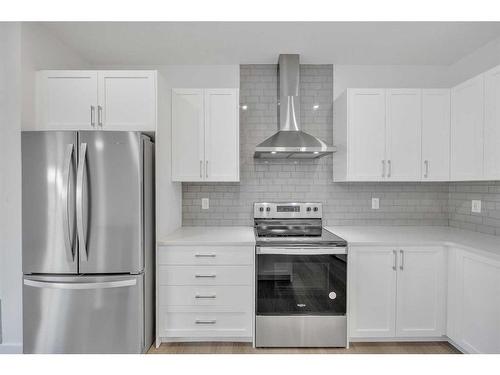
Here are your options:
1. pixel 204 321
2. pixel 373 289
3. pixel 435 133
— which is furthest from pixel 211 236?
pixel 435 133

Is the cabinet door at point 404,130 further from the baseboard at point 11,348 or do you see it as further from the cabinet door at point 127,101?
the baseboard at point 11,348

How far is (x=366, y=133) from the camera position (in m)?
2.65

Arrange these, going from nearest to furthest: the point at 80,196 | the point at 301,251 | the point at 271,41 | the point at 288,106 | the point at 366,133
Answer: the point at 80,196, the point at 301,251, the point at 271,41, the point at 366,133, the point at 288,106

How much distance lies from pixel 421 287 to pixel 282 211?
1.33m

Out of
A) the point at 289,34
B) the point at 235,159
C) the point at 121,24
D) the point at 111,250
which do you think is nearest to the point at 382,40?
the point at 289,34

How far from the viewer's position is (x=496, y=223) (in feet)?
8.05

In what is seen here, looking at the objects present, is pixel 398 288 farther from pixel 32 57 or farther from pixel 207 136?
pixel 32 57

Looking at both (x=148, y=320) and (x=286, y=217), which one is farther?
(x=286, y=217)

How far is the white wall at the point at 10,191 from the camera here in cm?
210

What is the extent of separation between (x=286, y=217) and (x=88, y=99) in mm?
2022

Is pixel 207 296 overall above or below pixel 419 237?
below

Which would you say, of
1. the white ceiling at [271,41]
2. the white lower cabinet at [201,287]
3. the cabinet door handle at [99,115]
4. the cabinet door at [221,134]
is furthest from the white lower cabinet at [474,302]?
the cabinet door handle at [99,115]

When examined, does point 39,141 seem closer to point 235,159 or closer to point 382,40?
point 235,159

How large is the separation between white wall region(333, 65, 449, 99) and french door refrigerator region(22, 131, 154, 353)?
6.84 feet
